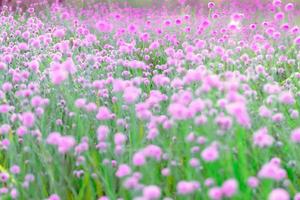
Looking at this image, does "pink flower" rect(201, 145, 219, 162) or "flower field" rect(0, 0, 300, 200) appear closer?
"pink flower" rect(201, 145, 219, 162)

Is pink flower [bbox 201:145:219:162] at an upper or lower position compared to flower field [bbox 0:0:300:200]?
upper

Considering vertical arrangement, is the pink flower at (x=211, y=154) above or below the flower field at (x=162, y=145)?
A: above

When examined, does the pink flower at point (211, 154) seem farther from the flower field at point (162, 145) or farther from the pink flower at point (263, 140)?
the pink flower at point (263, 140)

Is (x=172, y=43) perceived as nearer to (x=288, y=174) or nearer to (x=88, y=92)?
(x=88, y=92)

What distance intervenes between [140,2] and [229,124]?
7.00 meters

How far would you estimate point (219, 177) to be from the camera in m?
1.79

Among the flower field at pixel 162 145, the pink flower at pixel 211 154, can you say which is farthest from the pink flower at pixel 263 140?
the pink flower at pixel 211 154

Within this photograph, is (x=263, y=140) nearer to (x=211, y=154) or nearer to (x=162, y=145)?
(x=211, y=154)

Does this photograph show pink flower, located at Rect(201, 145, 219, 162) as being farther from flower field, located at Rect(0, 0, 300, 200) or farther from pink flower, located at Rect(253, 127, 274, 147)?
pink flower, located at Rect(253, 127, 274, 147)

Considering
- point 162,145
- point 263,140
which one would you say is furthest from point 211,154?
point 162,145

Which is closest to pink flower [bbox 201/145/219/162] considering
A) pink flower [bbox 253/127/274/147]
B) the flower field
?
the flower field

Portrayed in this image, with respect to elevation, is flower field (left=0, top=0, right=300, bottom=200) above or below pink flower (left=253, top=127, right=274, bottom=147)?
below

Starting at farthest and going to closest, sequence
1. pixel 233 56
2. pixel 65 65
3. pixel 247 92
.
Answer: pixel 233 56 < pixel 65 65 < pixel 247 92

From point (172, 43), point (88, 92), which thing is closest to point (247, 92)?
point (88, 92)
